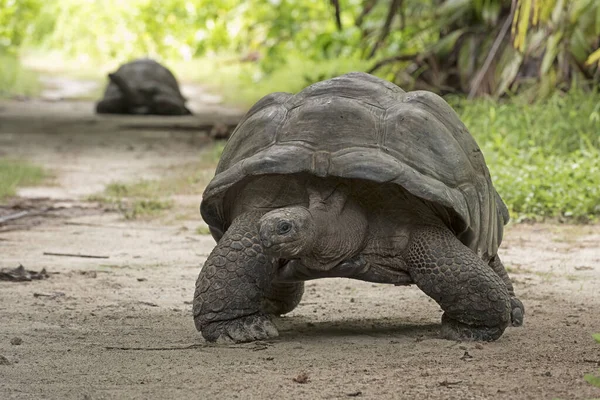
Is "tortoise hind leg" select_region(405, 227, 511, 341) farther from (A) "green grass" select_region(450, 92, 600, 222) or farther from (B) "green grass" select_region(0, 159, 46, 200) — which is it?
(B) "green grass" select_region(0, 159, 46, 200)

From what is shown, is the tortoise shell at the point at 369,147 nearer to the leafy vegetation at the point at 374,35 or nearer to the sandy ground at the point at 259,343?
the sandy ground at the point at 259,343

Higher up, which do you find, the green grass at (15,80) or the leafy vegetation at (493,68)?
the leafy vegetation at (493,68)

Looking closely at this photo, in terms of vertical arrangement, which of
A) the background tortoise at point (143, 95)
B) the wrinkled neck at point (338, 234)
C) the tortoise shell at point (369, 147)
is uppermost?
the tortoise shell at point (369, 147)

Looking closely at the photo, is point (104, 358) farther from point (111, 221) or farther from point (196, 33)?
point (196, 33)

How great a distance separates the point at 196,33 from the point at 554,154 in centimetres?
1831

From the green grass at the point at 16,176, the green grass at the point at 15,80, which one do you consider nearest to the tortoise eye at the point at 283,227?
the green grass at the point at 16,176

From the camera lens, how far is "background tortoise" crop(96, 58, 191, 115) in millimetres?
15500

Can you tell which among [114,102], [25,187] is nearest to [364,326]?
[25,187]

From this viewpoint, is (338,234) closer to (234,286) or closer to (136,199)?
(234,286)

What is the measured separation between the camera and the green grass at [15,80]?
18.8 metres

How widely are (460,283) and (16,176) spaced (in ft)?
17.1

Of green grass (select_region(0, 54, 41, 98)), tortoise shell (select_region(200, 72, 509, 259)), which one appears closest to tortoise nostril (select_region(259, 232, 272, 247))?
tortoise shell (select_region(200, 72, 509, 259))

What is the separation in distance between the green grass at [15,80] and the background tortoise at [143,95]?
10.5 ft

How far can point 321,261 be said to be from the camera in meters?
3.30
